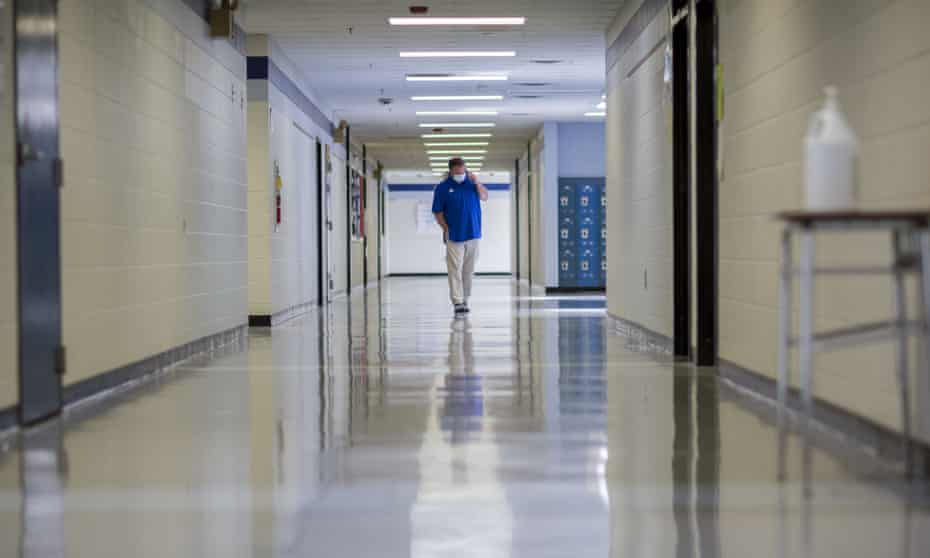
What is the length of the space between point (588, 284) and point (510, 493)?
17.6 metres

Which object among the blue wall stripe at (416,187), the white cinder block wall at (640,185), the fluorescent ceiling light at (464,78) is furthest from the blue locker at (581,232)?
the blue wall stripe at (416,187)

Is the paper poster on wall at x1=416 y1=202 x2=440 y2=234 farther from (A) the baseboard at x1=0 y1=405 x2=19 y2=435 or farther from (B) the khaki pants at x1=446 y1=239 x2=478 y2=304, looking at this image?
(A) the baseboard at x1=0 y1=405 x2=19 y2=435

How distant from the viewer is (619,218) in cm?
1201

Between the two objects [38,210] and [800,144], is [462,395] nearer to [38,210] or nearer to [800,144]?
[800,144]

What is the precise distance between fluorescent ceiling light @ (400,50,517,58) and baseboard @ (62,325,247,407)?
13.6 ft

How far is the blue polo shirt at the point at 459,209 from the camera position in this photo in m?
14.4

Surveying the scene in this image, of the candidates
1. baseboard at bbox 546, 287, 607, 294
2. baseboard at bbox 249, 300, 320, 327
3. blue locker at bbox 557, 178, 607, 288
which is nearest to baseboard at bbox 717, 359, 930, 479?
baseboard at bbox 249, 300, 320, 327

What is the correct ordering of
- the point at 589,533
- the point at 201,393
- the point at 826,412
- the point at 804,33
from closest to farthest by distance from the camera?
the point at 589,533 → the point at 826,412 → the point at 804,33 → the point at 201,393

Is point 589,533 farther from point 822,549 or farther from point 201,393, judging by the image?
point 201,393

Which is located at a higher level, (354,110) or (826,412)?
(354,110)

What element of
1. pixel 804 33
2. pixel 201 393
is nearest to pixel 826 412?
pixel 804 33

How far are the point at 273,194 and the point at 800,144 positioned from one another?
25.7 feet

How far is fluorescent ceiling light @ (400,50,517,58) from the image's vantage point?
1314 centimetres

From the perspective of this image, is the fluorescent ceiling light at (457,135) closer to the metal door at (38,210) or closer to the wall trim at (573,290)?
the wall trim at (573,290)
